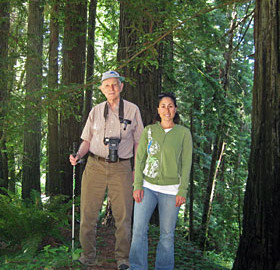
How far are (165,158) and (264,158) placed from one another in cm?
105

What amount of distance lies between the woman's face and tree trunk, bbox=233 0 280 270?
0.91 metres

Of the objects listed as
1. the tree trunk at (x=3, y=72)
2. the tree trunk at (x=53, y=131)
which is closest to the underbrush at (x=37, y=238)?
the tree trunk at (x=3, y=72)

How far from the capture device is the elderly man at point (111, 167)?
16.3 feet

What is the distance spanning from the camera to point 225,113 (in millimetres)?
11008

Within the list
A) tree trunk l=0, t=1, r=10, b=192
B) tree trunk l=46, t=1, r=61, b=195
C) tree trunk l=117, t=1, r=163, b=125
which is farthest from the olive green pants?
tree trunk l=46, t=1, r=61, b=195

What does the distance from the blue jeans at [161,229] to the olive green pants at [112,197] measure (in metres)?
0.62

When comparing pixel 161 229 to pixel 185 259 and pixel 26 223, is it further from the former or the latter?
pixel 26 223

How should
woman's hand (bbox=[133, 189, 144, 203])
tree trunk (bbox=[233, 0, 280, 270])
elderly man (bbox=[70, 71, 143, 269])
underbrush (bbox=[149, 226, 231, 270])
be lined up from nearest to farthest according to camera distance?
tree trunk (bbox=[233, 0, 280, 270])
woman's hand (bbox=[133, 189, 144, 203])
elderly man (bbox=[70, 71, 143, 269])
underbrush (bbox=[149, 226, 231, 270])

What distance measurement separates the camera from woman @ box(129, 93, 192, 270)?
4.22 m

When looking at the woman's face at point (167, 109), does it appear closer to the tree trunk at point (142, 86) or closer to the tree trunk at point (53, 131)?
the tree trunk at point (142, 86)

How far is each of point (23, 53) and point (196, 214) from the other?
13.9 meters

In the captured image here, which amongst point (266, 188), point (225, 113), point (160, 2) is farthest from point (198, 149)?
point (266, 188)

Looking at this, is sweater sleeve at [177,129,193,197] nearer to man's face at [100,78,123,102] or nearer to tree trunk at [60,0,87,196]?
man's face at [100,78,123,102]

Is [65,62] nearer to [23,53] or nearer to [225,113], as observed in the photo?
[23,53]
